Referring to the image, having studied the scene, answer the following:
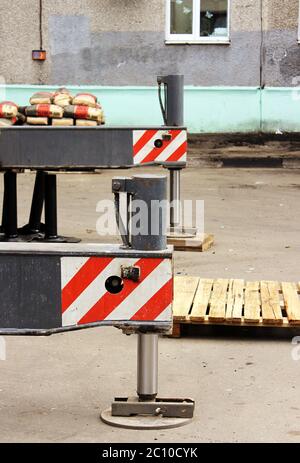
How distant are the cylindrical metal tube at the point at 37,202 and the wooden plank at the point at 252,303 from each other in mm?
2952

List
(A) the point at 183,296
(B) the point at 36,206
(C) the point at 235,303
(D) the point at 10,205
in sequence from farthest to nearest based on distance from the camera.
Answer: (B) the point at 36,206, (D) the point at 10,205, (A) the point at 183,296, (C) the point at 235,303

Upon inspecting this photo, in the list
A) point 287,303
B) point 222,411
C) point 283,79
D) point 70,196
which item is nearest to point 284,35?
point 283,79

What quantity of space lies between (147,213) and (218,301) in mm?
2389

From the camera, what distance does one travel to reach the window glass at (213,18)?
60.7 ft

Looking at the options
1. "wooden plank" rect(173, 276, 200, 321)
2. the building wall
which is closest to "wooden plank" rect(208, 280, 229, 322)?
"wooden plank" rect(173, 276, 200, 321)

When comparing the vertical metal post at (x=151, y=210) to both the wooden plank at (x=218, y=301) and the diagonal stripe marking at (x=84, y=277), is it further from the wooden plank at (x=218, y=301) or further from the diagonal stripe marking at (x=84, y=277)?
the wooden plank at (x=218, y=301)

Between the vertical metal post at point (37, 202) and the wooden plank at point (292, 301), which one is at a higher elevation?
the vertical metal post at point (37, 202)

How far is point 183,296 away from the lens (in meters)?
7.49

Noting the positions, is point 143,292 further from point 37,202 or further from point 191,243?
point 37,202

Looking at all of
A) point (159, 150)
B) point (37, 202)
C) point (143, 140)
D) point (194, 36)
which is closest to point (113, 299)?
point (143, 140)

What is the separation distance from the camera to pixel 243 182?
15.6 meters

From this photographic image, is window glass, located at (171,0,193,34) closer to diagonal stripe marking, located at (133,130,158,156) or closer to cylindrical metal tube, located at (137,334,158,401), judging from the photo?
diagonal stripe marking, located at (133,130,158,156)

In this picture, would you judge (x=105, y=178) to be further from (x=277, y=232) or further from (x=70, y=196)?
(x=277, y=232)

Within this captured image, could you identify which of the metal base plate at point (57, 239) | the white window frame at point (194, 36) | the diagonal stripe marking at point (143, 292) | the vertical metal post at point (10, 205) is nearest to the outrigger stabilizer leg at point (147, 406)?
the diagonal stripe marking at point (143, 292)
